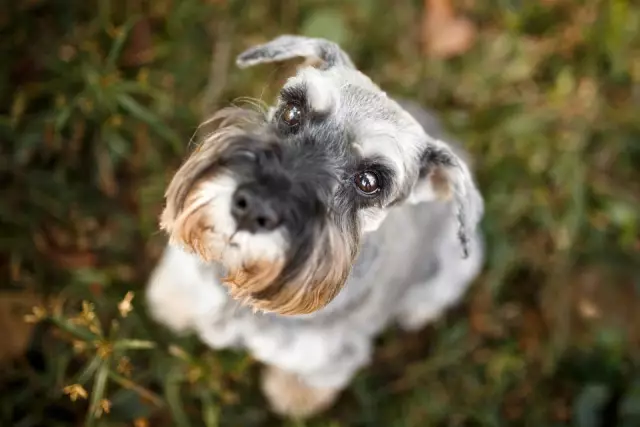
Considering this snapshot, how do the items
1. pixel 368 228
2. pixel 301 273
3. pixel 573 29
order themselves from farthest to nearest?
pixel 573 29 → pixel 368 228 → pixel 301 273

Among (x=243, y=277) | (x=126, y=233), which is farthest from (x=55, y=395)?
(x=243, y=277)

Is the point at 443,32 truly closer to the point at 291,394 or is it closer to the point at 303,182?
the point at 291,394

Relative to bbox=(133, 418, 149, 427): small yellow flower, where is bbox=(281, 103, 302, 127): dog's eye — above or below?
above

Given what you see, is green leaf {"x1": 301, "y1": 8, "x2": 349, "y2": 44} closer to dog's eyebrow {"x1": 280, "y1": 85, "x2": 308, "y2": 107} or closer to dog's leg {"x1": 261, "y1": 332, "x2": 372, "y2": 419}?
dog's eyebrow {"x1": 280, "y1": 85, "x2": 308, "y2": 107}

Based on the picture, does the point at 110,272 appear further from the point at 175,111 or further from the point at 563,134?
the point at 563,134

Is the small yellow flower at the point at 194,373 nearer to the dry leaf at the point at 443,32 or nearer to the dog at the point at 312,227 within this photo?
the dog at the point at 312,227

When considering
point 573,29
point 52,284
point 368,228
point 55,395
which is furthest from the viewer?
point 573,29

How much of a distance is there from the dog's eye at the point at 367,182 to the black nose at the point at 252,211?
50cm

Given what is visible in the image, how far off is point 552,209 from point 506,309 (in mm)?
608

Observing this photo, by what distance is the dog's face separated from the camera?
1.87 meters

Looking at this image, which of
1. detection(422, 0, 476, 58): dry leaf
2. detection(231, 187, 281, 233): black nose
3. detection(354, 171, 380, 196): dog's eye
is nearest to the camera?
detection(231, 187, 281, 233): black nose

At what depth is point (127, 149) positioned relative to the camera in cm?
325

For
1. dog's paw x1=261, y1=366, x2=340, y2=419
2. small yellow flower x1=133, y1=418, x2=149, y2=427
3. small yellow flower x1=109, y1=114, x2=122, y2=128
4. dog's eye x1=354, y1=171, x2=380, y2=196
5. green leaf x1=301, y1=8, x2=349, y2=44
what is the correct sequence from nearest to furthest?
dog's eye x1=354, y1=171, x2=380, y2=196
small yellow flower x1=133, y1=418, x2=149, y2=427
small yellow flower x1=109, y1=114, x2=122, y2=128
dog's paw x1=261, y1=366, x2=340, y2=419
green leaf x1=301, y1=8, x2=349, y2=44

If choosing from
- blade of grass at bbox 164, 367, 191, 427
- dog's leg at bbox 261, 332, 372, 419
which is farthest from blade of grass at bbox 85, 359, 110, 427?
dog's leg at bbox 261, 332, 372, 419
